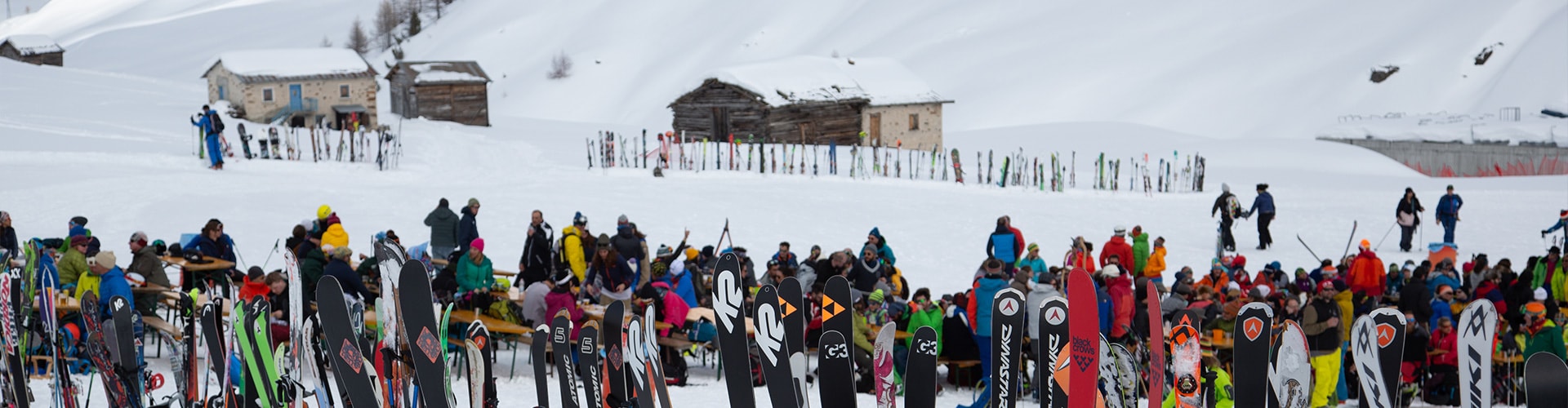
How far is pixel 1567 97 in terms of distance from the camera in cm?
3988

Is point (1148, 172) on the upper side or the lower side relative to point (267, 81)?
lower

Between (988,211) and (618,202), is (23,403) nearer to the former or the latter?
(618,202)

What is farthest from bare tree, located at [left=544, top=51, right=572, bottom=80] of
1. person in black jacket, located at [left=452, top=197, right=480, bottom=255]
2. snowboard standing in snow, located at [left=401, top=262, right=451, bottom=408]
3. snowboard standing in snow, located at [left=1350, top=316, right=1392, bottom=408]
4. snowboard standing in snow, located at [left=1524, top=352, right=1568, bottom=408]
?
snowboard standing in snow, located at [left=1524, top=352, right=1568, bottom=408]

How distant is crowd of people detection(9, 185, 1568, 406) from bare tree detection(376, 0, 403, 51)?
7729cm

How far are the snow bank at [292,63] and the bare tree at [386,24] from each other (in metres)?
47.6

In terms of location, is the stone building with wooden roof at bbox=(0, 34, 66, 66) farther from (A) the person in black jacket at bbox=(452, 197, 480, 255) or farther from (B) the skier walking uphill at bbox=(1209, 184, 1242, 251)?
(B) the skier walking uphill at bbox=(1209, 184, 1242, 251)

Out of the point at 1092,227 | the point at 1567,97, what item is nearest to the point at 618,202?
the point at 1092,227

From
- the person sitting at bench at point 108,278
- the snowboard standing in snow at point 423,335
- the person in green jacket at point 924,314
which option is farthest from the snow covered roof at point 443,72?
the snowboard standing in snow at point 423,335

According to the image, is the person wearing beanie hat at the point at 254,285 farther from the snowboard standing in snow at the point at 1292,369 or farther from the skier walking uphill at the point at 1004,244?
the skier walking uphill at the point at 1004,244

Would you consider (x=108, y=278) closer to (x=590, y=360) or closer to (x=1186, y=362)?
(x=590, y=360)

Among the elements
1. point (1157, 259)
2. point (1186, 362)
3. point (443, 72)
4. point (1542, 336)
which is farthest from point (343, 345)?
point (443, 72)

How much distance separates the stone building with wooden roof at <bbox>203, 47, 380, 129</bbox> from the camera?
35938 millimetres

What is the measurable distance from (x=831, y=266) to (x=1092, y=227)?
331 inches

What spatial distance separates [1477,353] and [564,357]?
335 centimetres
